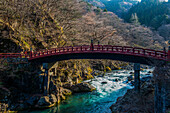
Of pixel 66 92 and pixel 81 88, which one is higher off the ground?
pixel 81 88

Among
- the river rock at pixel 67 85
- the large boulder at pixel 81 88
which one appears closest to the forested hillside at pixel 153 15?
the large boulder at pixel 81 88

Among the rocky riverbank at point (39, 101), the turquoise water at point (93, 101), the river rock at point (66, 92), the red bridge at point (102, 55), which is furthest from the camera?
the river rock at point (66, 92)

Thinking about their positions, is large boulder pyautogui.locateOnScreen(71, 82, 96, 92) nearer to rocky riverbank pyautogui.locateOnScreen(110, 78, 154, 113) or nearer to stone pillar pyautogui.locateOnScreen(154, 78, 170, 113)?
rocky riverbank pyautogui.locateOnScreen(110, 78, 154, 113)

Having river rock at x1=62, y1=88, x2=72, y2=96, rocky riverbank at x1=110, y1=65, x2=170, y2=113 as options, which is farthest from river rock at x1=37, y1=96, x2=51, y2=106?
rocky riverbank at x1=110, y1=65, x2=170, y2=113

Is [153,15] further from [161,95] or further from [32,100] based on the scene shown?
[32,100]

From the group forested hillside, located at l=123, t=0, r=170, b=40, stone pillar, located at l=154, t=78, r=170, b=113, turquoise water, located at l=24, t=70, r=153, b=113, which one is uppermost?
forested hillside, located at l=123, t=0, r=170, b=40

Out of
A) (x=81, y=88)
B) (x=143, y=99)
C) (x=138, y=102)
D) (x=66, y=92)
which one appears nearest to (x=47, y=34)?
(x=66, y=92)

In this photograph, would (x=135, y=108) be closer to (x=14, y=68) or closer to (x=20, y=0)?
(x=14, y=68)

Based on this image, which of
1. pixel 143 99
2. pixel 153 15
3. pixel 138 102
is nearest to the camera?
pixel 138 102

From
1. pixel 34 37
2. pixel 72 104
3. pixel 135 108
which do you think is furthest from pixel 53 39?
pixel 135 108

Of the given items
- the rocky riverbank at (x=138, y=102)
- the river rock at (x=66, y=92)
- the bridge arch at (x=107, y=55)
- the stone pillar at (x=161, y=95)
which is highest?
the bridge arch at (x=107, y=55)

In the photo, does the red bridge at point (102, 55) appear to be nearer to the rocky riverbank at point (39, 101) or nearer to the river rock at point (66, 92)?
the rocky riverbank at point (39, 101)

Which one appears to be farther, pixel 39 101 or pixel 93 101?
pixel 93 101

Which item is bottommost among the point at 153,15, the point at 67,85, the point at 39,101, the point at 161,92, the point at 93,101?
the point at 93,101
